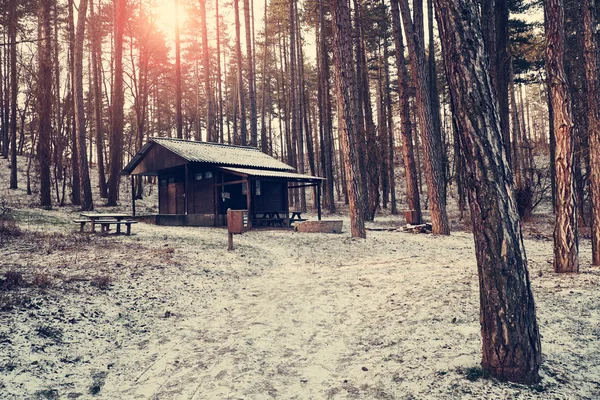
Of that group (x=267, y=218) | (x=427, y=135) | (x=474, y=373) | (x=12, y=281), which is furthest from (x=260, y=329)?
(x=267, y=218)

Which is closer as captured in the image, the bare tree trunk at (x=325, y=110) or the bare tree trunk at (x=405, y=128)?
the bare tree trunk at (x=405, y=128)

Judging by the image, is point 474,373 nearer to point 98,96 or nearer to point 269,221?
point 269,221

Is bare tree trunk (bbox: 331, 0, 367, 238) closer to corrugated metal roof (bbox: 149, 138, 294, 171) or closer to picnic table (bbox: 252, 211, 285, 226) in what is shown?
picnic table (bbox: 252, 211, 285, 226)

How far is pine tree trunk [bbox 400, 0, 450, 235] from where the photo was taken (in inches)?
564

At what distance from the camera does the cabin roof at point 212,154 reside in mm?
19828

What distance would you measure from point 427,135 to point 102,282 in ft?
40.2

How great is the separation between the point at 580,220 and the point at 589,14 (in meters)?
13.0

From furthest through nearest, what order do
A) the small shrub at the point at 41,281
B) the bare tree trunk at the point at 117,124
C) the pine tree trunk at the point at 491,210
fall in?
the bare tree trunk at the point at 117,124 → the small shrub at the point at 41,281 → the pine tree trunk at the point at 491,210

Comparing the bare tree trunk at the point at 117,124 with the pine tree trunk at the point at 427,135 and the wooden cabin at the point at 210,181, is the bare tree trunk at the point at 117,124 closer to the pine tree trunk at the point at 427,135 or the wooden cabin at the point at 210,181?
the wooden cabin at the point at 210,181

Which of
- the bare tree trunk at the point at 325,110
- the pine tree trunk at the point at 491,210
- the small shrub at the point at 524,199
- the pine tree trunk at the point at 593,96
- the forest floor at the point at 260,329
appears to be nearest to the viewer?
the pine tree trunk at the point at 491,210

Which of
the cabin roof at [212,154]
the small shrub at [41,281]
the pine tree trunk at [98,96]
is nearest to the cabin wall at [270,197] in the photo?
the cabin roof at [212,154]

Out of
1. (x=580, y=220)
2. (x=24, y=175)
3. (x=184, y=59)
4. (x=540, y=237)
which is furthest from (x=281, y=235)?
(x=184, y=59)

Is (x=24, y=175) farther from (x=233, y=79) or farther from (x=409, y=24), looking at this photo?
(x=409, y=24)

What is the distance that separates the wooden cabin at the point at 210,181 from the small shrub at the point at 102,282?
464 inches
